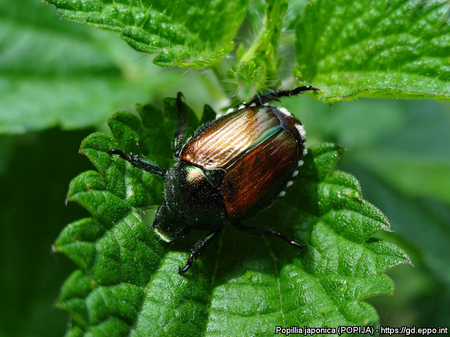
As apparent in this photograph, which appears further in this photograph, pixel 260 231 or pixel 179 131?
pixel 179 131

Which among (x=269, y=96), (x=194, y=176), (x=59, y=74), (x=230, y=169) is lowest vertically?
(x=59, y=74)

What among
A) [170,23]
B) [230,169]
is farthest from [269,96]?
[170,23]

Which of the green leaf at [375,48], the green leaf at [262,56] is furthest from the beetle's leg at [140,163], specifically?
the green leaf at [375,48]

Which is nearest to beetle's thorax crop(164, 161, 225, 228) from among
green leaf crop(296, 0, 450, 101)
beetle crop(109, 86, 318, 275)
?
beetle crop(109, 86, 318, 275)

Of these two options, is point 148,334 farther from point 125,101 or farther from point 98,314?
point 125,101

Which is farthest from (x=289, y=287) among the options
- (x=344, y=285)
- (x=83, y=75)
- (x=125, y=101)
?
(x=83, y=75)

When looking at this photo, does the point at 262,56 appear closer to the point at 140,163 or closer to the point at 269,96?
the point at 269,96
